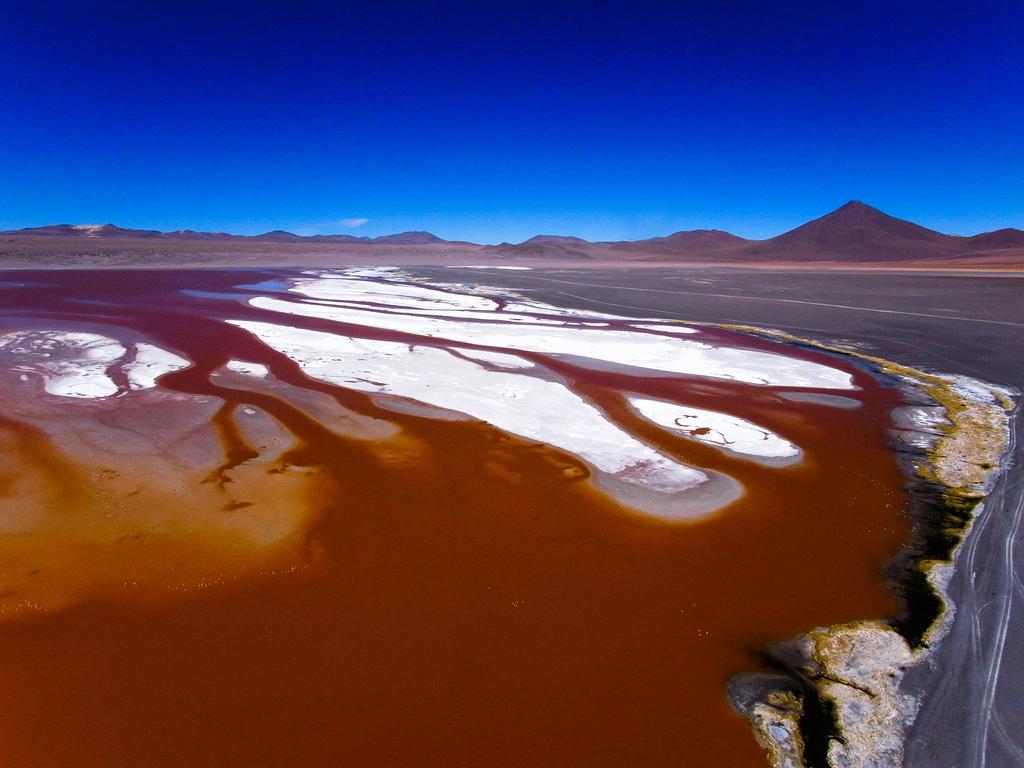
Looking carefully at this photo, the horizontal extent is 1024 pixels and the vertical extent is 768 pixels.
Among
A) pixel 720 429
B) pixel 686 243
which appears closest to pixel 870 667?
pixel 720 429

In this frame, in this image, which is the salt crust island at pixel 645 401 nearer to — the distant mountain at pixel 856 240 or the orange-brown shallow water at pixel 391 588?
the orange-brown shallow water at pixel 391 588

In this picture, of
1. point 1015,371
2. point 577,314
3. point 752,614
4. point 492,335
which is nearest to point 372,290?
point 577,314

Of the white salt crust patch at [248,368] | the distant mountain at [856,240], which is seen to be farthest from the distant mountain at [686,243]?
the white salt crust patch at [248,368]

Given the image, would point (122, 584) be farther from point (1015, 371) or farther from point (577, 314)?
point (577, 314)

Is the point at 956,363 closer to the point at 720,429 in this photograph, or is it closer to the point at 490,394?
the point at 720,429

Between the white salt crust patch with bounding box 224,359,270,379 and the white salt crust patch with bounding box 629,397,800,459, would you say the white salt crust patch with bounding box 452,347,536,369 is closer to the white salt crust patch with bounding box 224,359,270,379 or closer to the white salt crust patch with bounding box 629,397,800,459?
the white salt crust patch with bounding box 629,397,800,459

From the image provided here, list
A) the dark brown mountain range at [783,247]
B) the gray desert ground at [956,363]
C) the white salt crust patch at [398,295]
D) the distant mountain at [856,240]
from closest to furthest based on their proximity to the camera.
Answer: the gray desert ground at [956,363] < the white salt crust patch at [398,295] < the dark brown mountain range at [783,247] < the distant mountain at [856,240]
